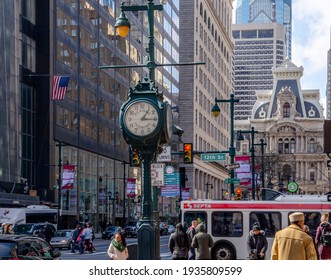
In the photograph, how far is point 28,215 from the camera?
51.3 m

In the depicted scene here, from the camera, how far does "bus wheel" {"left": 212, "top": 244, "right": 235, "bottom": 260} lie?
28.3 m

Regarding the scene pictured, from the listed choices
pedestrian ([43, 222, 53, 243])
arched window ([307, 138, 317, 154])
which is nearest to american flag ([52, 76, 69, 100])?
pedestrian ([43, 222, 53, 243])

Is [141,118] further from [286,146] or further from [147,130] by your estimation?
[286,146]

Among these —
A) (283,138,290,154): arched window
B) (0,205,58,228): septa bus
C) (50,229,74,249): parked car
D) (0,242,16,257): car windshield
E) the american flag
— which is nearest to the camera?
(0,242,16,257): car windshield

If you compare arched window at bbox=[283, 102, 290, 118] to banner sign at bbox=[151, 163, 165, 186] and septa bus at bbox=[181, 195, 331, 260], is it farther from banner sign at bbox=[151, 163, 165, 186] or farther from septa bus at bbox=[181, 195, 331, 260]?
banner sign at bbox=[151, 163, 165, 186]

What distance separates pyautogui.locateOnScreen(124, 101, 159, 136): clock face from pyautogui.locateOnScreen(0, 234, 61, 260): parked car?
283 cm

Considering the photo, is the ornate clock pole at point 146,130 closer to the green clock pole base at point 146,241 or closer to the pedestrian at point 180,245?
the green clock pole base at point 146,241

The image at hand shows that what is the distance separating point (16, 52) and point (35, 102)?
17.8ft

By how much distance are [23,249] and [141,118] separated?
316 cm

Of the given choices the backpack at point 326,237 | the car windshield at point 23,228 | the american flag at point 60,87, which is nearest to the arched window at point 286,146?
the american flag at point 60,87

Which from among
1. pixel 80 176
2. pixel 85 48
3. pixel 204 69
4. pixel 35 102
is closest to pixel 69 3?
pixel 85 48

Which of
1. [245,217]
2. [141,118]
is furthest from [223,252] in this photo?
[141,118]

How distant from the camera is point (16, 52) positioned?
200ft
